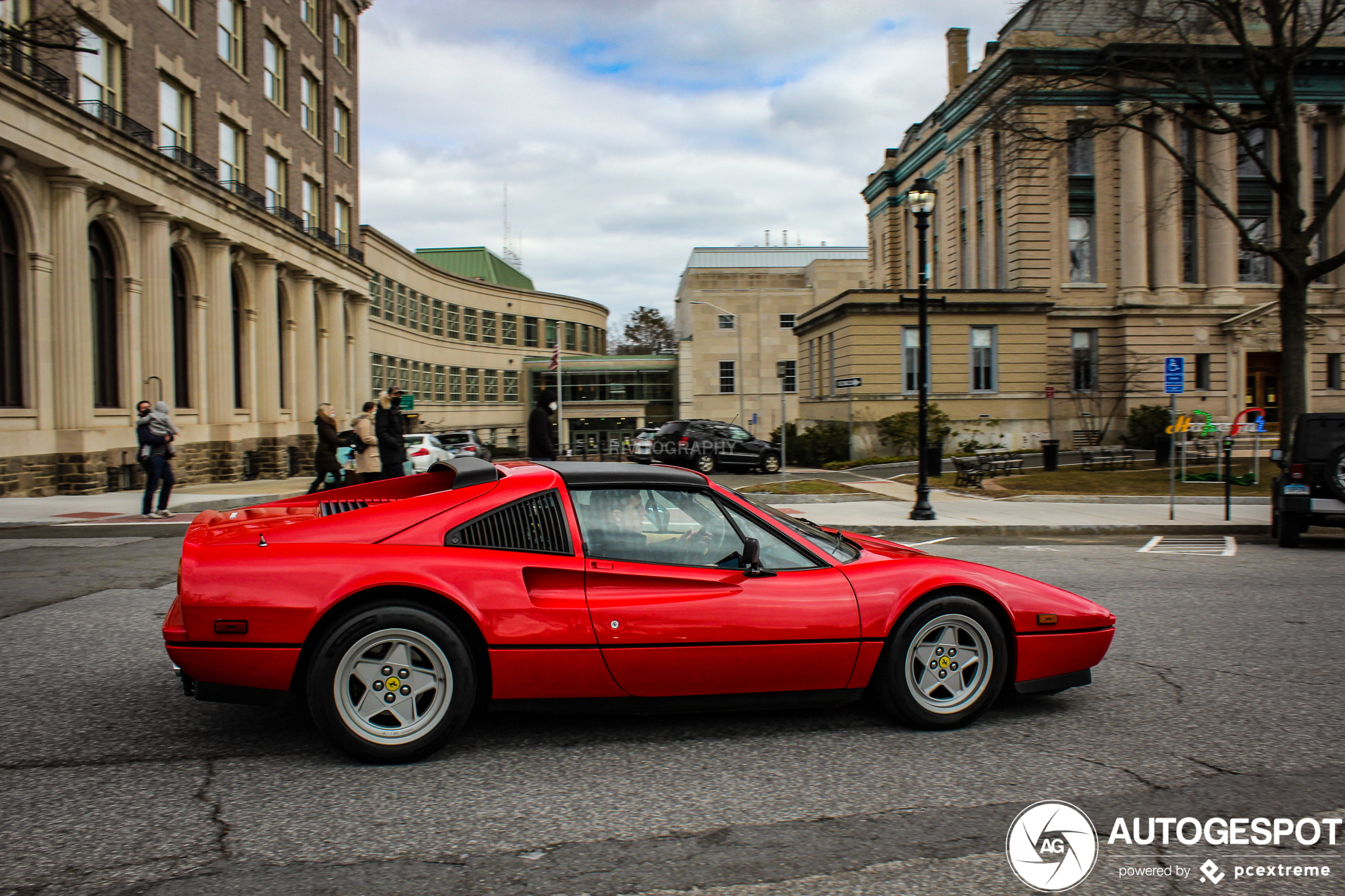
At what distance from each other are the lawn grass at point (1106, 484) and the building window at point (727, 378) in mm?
42253

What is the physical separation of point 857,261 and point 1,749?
74.9 meters

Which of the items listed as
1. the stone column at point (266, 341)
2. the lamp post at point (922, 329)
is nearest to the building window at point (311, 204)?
the stone column at point (266, 341)

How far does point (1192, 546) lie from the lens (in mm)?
12625

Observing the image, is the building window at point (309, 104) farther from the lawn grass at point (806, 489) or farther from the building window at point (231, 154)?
the lawn grass at point (806, 489)

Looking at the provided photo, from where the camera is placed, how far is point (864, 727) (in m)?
4.49

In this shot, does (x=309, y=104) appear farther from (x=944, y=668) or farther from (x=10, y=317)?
(x=944, y=668)

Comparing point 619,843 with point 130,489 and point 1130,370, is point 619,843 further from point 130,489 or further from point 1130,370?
point 1130,370

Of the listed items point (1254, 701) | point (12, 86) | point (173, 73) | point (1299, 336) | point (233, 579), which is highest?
point (173, 73)

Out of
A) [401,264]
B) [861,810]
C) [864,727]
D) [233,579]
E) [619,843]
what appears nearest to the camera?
[619,843]

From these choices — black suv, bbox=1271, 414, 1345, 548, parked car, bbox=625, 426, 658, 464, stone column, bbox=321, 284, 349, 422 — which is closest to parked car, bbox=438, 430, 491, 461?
parked car, bbox=625, 426, 658, 464

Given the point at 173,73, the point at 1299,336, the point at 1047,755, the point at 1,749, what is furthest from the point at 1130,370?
the point at 1,749

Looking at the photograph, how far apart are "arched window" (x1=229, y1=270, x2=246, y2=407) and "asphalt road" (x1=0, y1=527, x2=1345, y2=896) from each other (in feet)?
83.5

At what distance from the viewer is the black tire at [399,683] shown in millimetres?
3824

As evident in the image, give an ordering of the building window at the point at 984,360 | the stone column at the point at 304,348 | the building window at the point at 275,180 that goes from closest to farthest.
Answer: the building window at the point at 275,180 → the stone column at the point at 304,348 → the building window at the point at 984,360
